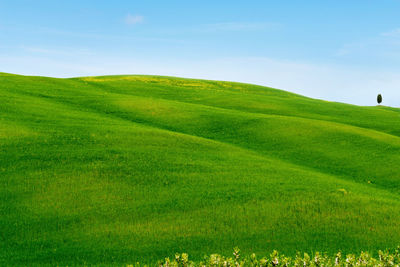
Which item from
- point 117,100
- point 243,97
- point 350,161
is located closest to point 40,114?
point 117,100

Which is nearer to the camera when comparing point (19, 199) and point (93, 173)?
point (19, 199)

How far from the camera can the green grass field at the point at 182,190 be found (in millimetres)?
14500

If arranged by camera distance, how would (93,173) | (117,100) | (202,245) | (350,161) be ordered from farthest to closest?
(117,100), (350,161), (93,173), (202,245)

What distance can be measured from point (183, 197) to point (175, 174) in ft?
9.61

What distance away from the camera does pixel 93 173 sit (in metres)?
20.7

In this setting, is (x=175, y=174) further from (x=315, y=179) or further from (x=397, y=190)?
(x=397, y=190)

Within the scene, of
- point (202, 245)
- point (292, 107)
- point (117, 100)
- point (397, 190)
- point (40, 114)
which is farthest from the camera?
point (292, 107)

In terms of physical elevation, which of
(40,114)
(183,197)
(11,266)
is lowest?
(11,266)

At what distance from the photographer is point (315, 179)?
2188cm

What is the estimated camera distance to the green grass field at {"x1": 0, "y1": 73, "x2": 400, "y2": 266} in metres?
14.5

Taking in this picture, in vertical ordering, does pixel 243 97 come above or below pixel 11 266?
above

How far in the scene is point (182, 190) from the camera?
62.2ft

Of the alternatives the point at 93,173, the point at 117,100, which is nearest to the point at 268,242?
the point at 93,173

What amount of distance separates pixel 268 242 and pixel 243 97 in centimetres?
4710
